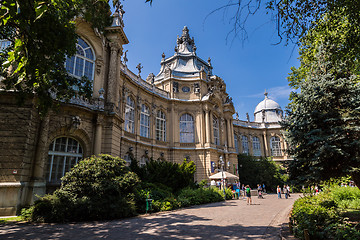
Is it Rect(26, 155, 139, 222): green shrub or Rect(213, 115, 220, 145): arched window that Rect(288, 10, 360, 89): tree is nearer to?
Rect(26, 155, 139, 222): green shrub

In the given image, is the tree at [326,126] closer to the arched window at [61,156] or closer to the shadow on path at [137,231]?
the shadow on path at [137,231]

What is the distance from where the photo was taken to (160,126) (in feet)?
98.4

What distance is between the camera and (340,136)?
9430 millimetres

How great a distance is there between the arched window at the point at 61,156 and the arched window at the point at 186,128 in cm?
1808

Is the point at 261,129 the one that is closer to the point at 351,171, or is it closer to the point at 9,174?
the point at 351,171

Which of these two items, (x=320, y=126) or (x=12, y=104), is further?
(x=12, y=104)

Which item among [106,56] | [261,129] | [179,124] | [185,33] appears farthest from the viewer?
[261,129]

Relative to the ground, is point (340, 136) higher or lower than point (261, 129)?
lower

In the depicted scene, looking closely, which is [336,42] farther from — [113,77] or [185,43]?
[185,43]

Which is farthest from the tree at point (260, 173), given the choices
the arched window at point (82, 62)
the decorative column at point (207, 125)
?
the arched window at point (82, 62)

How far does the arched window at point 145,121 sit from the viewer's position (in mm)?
27295

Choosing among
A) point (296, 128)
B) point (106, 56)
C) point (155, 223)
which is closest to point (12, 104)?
point (106, 56)

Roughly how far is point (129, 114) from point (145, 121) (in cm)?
327

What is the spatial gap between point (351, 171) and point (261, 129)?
41293mm
